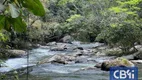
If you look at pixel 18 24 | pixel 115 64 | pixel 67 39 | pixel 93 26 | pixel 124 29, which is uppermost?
pixel 93 26

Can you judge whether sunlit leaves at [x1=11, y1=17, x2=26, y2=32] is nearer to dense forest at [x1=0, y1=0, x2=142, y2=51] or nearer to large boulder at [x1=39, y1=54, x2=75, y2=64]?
dense forest at [x1=0, y1=0, x2=142, y2=51]

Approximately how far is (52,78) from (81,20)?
45.6 feet

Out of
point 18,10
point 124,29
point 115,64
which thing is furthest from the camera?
point 124,29

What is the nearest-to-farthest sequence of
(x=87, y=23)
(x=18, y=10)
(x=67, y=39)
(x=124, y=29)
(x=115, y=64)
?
(x=18, y=10) < (x=115, y=64) < (x=124, y=29) < (x=87, y=23) < (x=67, y=39)

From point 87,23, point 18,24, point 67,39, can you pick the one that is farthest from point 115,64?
point 67,39

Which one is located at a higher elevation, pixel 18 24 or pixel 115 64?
pixel 18 24

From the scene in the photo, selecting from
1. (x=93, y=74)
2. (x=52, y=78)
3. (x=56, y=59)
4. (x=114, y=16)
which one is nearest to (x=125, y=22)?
(x=114, y=16)

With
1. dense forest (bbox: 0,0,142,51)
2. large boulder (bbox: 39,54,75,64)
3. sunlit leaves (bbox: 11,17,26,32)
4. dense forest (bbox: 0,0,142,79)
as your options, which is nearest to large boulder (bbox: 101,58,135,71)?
large boulder (bbox: 39,54,75,64)

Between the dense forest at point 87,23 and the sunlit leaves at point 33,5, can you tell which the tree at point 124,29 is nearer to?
the dense forest at point 87,23

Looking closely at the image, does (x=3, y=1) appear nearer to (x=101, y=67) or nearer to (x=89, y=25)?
(x=101, y=67)

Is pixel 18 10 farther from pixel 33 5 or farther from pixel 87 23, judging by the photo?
pixel 87 23

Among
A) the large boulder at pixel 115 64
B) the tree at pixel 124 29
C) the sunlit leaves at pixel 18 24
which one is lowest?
the large boulder at pixel 115 64

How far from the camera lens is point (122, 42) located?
15320 mm

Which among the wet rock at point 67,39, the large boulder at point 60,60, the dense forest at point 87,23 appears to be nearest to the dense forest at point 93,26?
the dense forest at point 87,23
